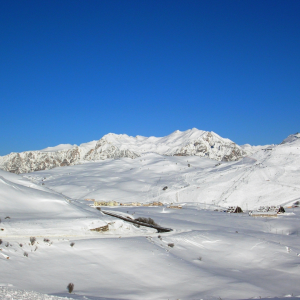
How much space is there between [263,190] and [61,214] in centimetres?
4437

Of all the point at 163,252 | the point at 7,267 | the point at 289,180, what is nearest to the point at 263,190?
the point at 289,180

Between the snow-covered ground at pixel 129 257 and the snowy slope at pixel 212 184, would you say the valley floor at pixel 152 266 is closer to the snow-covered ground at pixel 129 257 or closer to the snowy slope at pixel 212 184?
the snow-covered ground at pixel 129 257

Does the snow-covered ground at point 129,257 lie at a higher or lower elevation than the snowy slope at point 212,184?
lower

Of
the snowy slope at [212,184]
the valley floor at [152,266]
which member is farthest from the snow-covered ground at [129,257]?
the snowy slope at [212,184]

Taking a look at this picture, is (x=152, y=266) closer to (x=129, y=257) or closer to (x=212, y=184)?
(x=129, y=257)

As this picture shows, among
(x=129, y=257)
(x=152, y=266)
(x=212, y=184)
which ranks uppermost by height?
(x=212, y=184)

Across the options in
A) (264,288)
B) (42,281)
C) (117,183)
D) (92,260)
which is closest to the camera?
(42,281)

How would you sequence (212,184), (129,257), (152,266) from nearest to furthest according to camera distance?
(152,266)
(129,257)
(212,184)

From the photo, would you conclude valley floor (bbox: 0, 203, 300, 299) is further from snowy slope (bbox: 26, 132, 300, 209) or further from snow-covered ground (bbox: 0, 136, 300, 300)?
snowy slope (bbox: 26, 132, 300, 209)

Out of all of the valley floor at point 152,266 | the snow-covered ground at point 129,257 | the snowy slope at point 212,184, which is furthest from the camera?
the snowy slope at point 212,184

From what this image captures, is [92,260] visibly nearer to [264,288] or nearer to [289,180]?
[264,288]

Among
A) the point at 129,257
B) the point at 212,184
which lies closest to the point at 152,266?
the point at 129,257

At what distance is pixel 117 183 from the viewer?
230 ft

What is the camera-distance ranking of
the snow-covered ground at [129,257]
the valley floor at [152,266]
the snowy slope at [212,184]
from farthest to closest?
the snowy slope at [212,184] → the snow-covered ground at [129,257] → the valley floor at [152,266]
